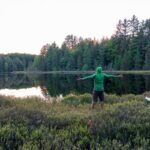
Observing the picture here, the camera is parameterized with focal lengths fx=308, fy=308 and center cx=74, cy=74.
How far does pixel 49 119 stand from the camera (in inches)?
401

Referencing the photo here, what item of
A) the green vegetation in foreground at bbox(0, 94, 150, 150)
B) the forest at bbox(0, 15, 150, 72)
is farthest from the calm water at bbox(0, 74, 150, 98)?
the forest at bbox(0, 15, 150, 72)

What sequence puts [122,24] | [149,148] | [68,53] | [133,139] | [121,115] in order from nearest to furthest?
[149,148], [133,139], [121,115], [122,24], [68,53]

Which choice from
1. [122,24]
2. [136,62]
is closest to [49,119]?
[136,62]

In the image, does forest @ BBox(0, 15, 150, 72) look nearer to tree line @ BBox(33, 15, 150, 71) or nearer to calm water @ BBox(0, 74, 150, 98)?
tree line @ BBox(33, 15, 150, 71)

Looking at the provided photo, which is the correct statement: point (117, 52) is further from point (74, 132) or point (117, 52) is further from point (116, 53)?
point (74, 132)

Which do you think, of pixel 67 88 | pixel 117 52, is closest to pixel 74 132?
pixel 67 88

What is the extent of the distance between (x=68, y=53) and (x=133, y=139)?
11465 cm

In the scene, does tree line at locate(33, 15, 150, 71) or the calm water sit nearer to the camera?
the calm water

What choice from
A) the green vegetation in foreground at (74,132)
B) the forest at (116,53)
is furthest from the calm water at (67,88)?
the forest at (116,53)

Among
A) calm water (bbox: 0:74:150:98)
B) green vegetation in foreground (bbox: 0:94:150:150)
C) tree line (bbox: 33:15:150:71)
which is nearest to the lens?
green vegetation in foreground (bbox: 0:94:150:150)

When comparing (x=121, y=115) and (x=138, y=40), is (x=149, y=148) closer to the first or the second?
(x=121, y=115)

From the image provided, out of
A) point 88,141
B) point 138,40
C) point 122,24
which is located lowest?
point 88,141

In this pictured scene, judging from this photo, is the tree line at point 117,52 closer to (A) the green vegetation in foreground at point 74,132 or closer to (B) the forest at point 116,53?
(B) the forest at point 116,53

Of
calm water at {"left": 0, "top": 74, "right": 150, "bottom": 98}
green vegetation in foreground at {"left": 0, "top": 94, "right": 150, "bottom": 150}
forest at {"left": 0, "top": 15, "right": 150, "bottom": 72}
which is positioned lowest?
calm water at {"left": 0, "top": 74, "right": 150, "bottom": 98}
